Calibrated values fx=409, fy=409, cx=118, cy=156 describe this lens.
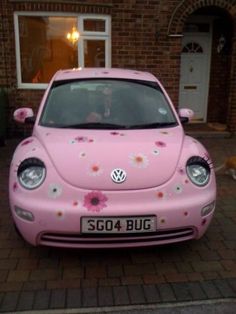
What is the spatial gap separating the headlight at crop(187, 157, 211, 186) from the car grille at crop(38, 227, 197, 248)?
41 centimetres

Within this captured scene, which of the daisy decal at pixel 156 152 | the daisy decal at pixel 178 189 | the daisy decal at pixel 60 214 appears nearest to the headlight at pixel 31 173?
the daisy decal at pixel 60 214

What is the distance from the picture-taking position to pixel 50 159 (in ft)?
11.2

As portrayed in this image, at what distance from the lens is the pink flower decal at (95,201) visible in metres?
3.13

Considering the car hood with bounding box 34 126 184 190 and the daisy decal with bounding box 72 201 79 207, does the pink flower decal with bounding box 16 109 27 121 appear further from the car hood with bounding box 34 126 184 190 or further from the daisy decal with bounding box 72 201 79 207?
the daisy decal with bounding box 72 201 79 207

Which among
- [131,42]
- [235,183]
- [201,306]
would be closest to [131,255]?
[201,306]

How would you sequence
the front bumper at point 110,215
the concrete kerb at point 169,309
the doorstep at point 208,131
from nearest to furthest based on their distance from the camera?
the concrete kerb at point 169,309 < the front bumper at point 110,215 < the doorstep at point 208,131

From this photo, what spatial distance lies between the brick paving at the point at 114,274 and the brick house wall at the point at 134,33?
5135 millimetres

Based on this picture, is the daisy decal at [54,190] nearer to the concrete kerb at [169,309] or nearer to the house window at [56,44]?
the concrete kerb at [169,309]

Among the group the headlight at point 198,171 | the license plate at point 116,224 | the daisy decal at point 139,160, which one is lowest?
the license plate at point 116,224

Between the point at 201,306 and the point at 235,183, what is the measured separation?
3.22 metres

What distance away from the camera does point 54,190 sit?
10.5ft

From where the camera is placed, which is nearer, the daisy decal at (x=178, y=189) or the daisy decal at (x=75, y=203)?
the daisy decal at (x=75, y=203)

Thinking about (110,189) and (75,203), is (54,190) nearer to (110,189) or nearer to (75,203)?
(75,203)

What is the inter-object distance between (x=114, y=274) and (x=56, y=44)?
655 cm
